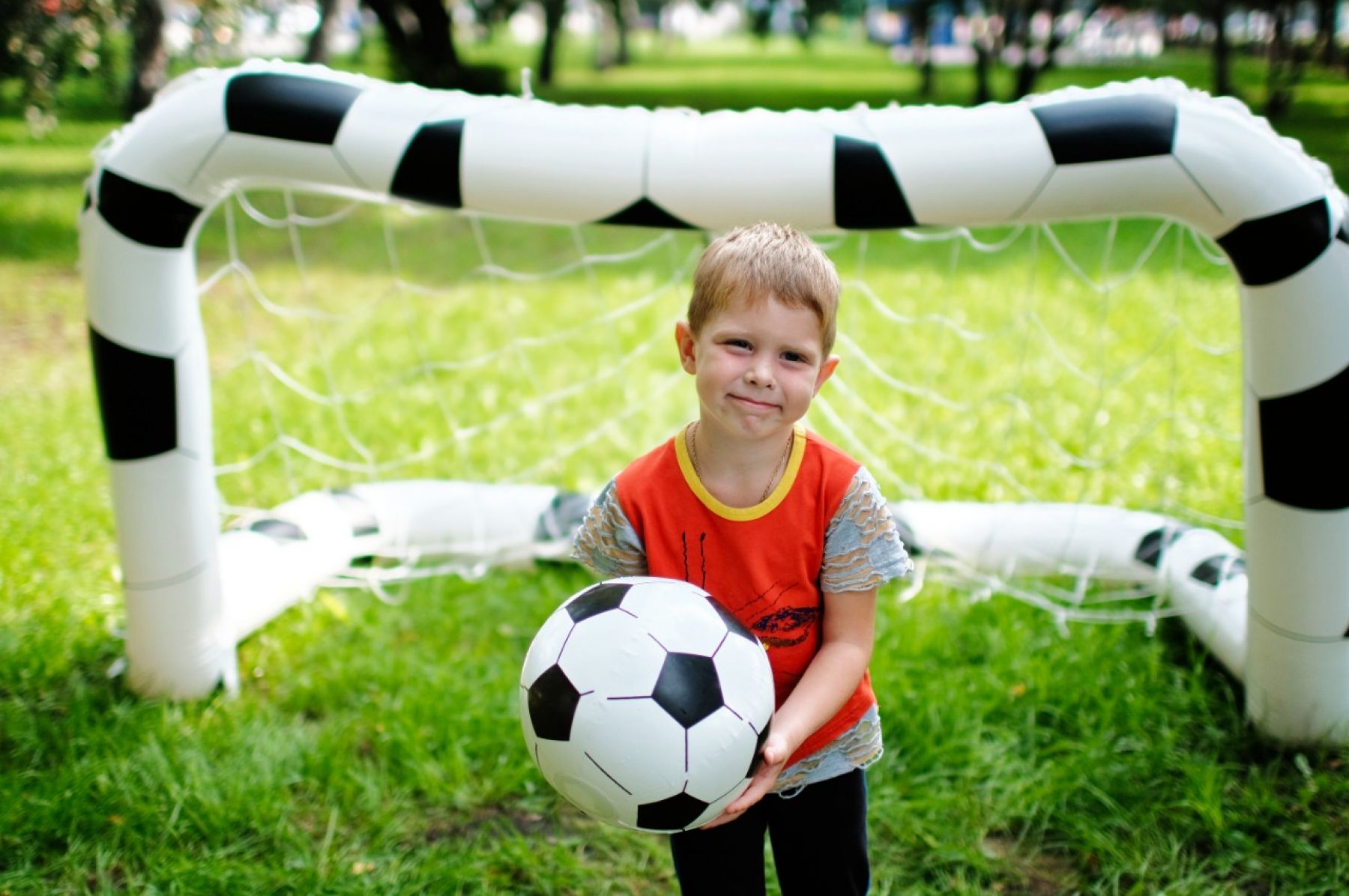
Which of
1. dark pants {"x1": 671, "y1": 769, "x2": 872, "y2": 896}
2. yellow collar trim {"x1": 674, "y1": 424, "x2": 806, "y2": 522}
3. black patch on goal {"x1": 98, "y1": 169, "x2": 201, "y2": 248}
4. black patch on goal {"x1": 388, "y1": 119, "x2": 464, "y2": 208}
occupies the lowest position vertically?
dark pants {"x1": 671, "y1": 769, "x2": 872, "y2": 896}

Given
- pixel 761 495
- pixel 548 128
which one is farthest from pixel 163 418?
pixel 761 495

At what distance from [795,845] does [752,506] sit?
58cm

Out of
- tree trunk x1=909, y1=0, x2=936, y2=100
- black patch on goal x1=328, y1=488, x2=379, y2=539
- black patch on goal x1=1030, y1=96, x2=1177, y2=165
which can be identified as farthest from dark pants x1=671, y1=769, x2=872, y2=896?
tree trunk x1=909, y1=0, x2=936, y2=100

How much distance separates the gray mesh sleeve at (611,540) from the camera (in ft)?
5.17

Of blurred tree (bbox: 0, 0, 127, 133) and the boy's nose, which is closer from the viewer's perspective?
the boy's nose

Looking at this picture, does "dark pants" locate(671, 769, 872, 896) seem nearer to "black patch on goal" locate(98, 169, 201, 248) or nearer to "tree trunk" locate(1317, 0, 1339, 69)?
"black patch on goal" locate(98, 169, 201, 248)

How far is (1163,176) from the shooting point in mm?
2182

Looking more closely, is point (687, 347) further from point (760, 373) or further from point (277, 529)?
point (277, 529)

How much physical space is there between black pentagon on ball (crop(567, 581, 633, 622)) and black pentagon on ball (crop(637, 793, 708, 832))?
25 centimetres

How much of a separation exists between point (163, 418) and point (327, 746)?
2.78 feet

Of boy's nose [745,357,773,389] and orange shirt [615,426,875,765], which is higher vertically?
boy's nose [745,357,773,389]

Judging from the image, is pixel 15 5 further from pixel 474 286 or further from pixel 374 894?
pixel 374 894

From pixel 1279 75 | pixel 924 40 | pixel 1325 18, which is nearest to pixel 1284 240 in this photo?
pixel 1279 75

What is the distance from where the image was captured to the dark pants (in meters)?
1.66
